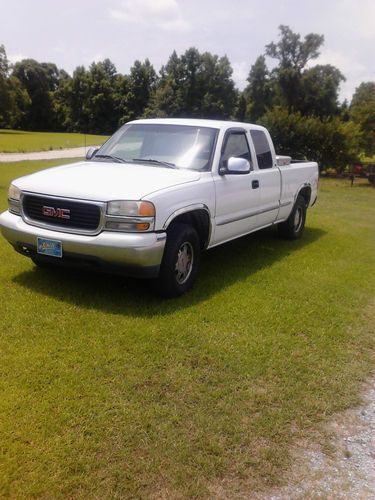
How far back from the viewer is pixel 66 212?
4363 millimetres

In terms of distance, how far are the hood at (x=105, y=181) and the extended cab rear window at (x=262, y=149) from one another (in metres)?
1.72

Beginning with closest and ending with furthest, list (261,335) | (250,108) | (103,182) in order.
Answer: (261,335) < (103,182) < (250,108)

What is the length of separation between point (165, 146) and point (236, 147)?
969 millimetres

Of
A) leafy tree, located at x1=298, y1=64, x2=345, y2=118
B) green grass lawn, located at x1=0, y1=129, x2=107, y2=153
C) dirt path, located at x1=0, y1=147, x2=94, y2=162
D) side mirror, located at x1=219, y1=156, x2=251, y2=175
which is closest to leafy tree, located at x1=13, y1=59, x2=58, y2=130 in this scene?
green grass lawn, located at x1=0, y1=129, x2=107, y2=153

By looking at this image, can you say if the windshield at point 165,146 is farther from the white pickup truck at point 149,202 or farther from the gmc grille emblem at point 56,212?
the gmc grille emblem at point 56,212

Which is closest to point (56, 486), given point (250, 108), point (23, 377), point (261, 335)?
point (23, 377)

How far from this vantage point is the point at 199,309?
4574 mm

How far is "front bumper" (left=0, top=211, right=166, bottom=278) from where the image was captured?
419 cm

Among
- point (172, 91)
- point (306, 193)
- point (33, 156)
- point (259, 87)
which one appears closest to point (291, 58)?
point (259, 87)

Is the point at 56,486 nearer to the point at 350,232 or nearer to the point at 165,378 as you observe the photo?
the point at 165,378

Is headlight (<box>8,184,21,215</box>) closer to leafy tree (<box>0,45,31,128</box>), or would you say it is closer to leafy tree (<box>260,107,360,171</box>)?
leafy tree (<box>260,107,360,171</box>)

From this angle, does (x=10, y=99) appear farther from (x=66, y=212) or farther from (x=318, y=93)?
(x=66, y=212)

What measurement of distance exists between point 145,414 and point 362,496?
1312 mm

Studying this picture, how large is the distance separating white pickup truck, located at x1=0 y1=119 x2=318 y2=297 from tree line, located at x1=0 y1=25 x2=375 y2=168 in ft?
122
